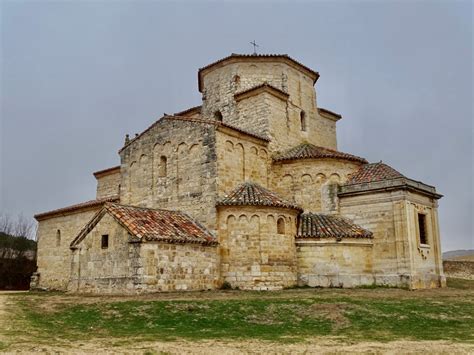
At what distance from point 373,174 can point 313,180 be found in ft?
9.08

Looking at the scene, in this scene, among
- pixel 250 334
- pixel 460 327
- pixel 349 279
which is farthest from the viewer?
pixel 349 279

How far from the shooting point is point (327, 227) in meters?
19.6

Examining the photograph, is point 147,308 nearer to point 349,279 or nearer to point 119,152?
point 349,279

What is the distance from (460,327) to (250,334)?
5.36 m

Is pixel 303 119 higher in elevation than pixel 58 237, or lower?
higher

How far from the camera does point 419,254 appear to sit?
65.1ft

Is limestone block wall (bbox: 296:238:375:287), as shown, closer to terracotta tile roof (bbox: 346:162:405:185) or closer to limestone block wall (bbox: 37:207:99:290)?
terracotta tile roof (bbox: 346:162:405:185)

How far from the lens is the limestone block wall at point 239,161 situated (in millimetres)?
19641

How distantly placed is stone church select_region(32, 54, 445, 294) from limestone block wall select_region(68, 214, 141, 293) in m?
0.06

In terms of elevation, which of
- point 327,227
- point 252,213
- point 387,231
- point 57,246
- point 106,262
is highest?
point 252,213

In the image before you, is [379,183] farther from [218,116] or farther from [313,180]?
[218,116]

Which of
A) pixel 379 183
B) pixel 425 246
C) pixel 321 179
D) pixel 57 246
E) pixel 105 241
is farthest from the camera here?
pixel 57 246

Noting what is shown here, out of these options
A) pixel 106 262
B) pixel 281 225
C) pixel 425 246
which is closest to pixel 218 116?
pixel 281 225

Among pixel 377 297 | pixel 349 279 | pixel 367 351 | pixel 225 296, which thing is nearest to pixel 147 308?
pixel 225 296
